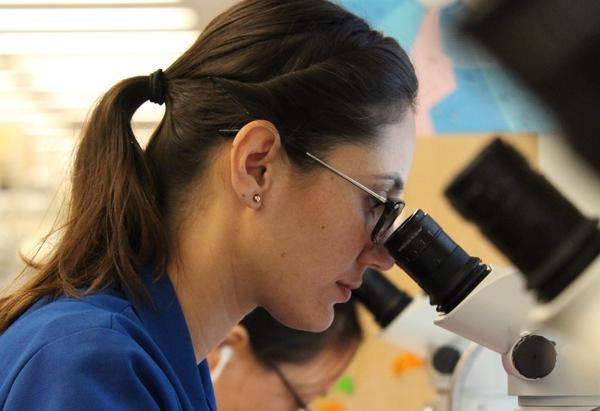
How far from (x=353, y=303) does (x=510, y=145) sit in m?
1.29

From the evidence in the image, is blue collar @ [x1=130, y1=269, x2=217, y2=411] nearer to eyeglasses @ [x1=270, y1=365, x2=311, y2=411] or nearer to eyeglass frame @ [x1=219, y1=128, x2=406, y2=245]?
eyeglass frame @ [x1=219, y1=128, x2=406, y2=245]

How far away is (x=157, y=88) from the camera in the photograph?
1.21 metres

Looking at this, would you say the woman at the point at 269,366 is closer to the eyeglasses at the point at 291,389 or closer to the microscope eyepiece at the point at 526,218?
the eyeglasses at the point at 291,389

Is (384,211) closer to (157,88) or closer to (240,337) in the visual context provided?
(157,88)

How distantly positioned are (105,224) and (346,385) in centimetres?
206

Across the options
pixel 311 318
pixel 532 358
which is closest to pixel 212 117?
pixel 311 318

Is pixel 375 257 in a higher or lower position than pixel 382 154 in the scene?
lower

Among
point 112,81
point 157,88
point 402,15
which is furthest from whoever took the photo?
point 402,15

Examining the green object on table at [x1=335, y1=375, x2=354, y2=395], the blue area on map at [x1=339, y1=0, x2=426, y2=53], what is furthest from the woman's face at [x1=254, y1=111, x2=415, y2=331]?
the green object on table at [x1=335, y1=375, x2=354, y2=395]

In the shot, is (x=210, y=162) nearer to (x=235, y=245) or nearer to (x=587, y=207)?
(x=235, y=245)

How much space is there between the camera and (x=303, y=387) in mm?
1975

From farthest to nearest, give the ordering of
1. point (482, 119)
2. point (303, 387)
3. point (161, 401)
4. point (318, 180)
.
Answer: point (482, 119), point (303, 387), point (318, 180), point (161, 401)

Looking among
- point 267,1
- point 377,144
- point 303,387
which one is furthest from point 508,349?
point 303,387

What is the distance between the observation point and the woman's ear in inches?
43.8
